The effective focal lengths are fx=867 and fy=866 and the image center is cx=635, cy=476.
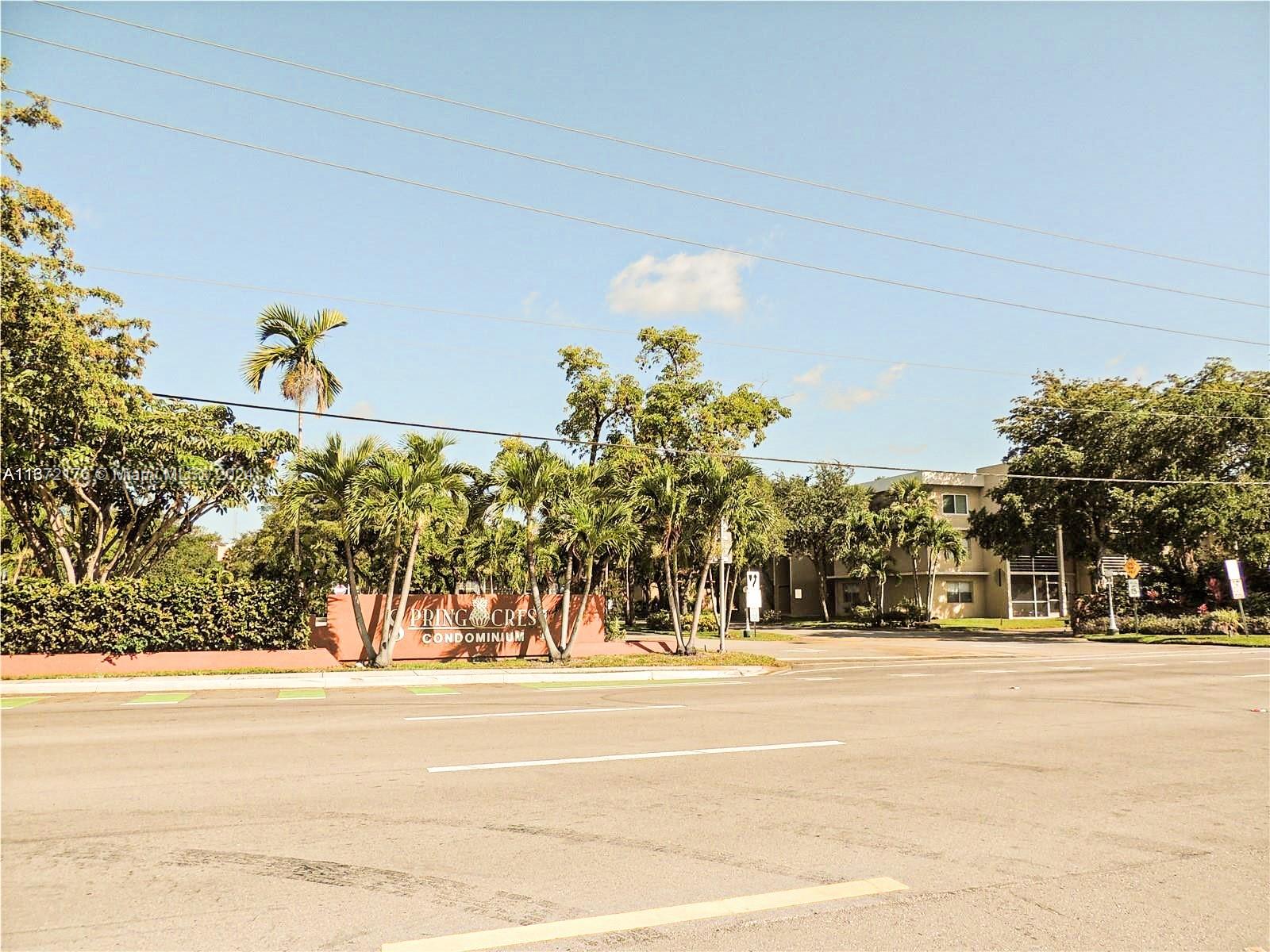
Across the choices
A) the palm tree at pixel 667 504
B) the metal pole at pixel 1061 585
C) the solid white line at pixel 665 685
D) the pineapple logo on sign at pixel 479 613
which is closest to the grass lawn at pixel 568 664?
the pineapple logo on sign at pixel 479 613

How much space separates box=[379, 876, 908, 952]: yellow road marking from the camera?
413cm

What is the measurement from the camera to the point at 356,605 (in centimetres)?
2084

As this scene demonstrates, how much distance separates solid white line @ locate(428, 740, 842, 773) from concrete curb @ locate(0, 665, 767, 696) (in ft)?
31.4

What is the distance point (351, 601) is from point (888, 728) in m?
14.8

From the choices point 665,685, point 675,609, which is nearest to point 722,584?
point 675,609

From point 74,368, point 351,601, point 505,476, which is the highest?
point 74,368

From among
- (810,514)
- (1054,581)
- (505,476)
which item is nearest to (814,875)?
(505,476)

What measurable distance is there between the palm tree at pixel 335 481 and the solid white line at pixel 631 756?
12.5m

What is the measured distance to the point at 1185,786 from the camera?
301 inches

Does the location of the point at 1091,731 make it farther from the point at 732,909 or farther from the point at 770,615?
the point at 770,615

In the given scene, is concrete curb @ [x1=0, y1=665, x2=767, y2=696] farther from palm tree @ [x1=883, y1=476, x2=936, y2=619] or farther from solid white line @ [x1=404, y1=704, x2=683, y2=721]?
palm tree @ [x1=883, y1=476, x2=936, y2=619]

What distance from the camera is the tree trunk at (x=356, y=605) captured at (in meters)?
20.3

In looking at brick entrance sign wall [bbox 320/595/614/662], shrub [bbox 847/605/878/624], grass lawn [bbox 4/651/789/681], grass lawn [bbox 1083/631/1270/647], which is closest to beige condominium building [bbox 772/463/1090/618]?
shrub [bbox 847/605/878/624]

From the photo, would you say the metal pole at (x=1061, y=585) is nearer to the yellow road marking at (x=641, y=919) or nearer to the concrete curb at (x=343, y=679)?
the concrete curb at (x=343, y=679)
